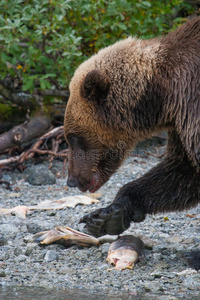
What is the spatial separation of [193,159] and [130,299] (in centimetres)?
126

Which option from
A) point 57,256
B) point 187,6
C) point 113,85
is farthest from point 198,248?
point 187,6

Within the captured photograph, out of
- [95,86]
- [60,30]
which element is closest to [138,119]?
[95,86]

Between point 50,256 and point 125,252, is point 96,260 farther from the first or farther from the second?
point 50,256

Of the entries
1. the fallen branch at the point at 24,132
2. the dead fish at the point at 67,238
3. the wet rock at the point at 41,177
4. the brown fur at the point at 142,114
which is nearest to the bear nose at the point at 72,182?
the brown fur at the point at 142,114

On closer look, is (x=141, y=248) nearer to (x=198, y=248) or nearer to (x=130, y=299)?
(x=198, y=248)

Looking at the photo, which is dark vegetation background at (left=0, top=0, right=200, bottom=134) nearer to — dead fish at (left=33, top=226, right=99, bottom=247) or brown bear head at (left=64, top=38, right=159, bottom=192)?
brown bear head at (left=64, top=38, right=159, bottom=192)

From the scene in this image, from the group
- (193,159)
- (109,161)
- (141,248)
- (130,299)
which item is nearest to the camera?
(130,299)

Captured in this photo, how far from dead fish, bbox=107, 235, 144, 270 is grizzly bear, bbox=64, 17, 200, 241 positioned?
0.46 feet

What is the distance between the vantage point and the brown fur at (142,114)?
412 centimetres

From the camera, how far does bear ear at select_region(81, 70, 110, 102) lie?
419 cm

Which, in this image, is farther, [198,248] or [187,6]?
[187,6]

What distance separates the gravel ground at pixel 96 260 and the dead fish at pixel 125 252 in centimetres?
6

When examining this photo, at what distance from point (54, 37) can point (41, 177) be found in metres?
1.97

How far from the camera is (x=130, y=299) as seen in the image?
333cm
